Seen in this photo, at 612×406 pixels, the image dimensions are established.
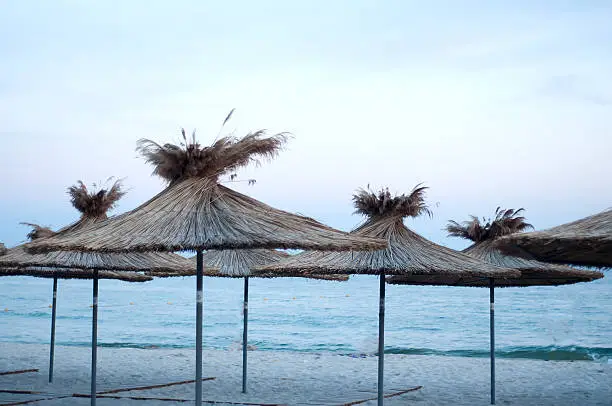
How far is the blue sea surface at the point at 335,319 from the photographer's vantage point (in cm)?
2903

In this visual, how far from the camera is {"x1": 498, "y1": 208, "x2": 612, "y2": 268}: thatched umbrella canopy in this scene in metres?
5.49

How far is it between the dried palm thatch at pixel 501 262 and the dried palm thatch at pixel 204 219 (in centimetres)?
379

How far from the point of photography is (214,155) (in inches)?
279

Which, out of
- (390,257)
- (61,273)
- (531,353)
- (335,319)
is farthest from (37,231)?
(335,319)

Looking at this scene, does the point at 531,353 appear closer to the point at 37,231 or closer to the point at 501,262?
the point at 501,262

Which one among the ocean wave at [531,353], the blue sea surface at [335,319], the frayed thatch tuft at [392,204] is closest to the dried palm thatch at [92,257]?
the frayed thatch tuft at [392,204]

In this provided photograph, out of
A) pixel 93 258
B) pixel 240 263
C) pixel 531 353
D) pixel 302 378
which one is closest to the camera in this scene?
pixel 93 258

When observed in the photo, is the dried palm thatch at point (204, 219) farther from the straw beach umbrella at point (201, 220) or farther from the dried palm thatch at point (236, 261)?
the dried palm thatch at point (236, 261)

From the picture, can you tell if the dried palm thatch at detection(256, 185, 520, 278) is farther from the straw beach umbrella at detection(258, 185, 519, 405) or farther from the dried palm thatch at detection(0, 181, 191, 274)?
the dried palm thatch at detection(0, 181, 191, 274)

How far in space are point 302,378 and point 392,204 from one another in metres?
5.14

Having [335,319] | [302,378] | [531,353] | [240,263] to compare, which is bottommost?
[531,353]

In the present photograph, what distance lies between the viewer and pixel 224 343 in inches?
1177

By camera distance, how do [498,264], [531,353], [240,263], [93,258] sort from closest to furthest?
[93,258] → [498,264] → [240,263] → [531,353]

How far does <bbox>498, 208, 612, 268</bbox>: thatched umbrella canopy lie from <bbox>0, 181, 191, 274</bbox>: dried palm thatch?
422 cm
